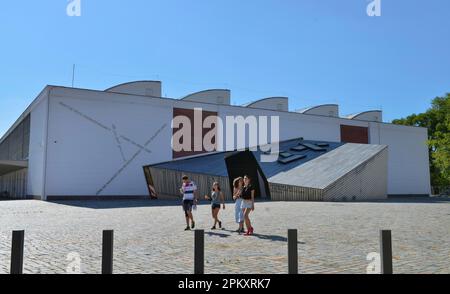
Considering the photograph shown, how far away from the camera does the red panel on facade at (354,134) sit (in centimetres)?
5022

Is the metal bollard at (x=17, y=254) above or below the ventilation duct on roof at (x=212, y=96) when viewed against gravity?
below

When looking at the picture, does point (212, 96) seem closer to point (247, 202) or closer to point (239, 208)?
point (239, 208)

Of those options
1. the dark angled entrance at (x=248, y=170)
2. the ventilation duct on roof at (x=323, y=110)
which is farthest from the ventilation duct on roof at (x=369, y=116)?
the dark angled entrance at (x=248, y=170)

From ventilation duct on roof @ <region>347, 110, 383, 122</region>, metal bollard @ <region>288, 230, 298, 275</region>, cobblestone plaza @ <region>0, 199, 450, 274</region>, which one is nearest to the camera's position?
metal bollard @ <region>288, 230, 298, 275</region>

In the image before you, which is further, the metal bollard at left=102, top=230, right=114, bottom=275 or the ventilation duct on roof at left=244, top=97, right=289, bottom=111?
the ventilation duct on roof at left=244, top=97, right=289, bottom=111

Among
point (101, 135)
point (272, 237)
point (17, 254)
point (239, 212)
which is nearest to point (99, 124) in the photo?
point (101, 135)

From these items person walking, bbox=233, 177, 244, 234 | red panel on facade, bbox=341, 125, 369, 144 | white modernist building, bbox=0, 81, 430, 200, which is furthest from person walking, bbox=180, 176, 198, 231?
red panel on facade, bbox=341, 125, 369, 144

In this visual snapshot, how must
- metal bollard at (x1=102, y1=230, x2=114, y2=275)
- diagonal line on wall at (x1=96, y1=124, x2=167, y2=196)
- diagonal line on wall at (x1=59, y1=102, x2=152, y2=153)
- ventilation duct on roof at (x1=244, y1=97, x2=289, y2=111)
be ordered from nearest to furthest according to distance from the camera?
metal bollard at (x1=102, y1=230, x2=114, y2=275), diagonal line on wall at (x1=59, y1=102, x2=152, y2=153), diagonal line on wall at (x1=96, y1=124, x2=167, y2=196), ventilation duct on roof at (x1=244, y1=97, x2=289, y2=111)

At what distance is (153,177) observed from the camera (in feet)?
111

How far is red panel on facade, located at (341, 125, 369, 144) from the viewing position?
50.2 m

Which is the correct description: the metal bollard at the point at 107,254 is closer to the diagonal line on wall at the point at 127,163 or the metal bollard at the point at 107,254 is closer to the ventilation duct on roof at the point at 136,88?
the diagonal line on wall at the point at 127,163

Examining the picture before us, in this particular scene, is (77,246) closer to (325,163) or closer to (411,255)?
(411,255)

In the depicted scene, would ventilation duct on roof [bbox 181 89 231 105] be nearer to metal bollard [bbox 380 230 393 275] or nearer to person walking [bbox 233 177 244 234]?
person walking [bbox 233 177 244 234]
